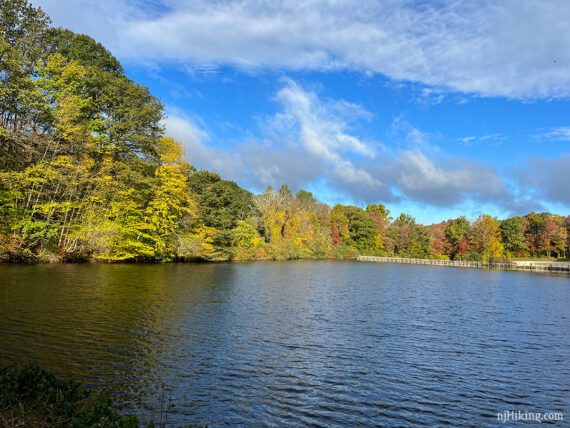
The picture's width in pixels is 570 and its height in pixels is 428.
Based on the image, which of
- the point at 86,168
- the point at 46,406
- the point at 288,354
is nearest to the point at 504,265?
the point at 86,168

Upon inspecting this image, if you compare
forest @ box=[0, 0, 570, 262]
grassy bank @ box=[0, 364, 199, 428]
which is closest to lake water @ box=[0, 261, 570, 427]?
grassy bank @ box=[0, 364, 199, 428]

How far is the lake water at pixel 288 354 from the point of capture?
1020 cm

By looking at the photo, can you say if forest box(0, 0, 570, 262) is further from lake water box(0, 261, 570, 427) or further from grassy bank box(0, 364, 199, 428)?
grassy bank box(0, 364, 199, 428)

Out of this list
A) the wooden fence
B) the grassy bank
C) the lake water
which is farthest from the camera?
the wooden fence

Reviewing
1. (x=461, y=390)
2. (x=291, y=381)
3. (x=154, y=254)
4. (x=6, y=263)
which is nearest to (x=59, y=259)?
(x=6, y=263)

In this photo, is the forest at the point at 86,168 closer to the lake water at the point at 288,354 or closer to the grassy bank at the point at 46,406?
the lake water at the point at 288,354

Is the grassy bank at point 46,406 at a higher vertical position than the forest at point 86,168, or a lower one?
lower

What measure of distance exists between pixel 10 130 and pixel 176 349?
30436 millimetres

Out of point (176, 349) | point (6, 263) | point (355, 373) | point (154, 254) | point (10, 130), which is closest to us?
point (355, 373)

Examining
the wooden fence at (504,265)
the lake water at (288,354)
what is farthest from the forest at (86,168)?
the wooden fence at (504,265)

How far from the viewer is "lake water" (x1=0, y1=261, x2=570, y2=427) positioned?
10.2 metres

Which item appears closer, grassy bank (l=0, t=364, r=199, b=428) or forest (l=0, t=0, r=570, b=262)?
grassy bank (l=0, t=364, r=199, b=428)

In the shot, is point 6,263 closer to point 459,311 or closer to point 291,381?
point 291,381

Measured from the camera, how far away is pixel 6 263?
3603cm
